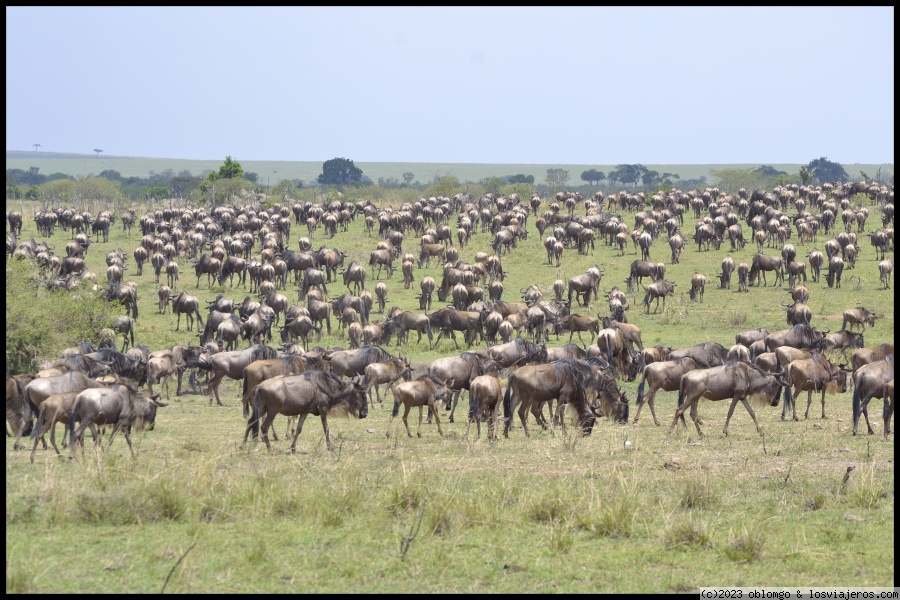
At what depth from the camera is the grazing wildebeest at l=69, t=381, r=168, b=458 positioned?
503 inches

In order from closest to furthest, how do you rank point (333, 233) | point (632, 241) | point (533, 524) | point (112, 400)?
1. point (533, 524)
2. point (112, 400)
3. point (632, 241)
4. point (333, 233)

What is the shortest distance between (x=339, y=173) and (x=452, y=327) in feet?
395

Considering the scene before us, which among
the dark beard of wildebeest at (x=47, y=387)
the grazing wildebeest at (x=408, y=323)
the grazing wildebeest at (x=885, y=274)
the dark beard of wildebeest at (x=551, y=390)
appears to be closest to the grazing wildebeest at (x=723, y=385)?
the dark beard of wildebeest at (x=551, y=390)

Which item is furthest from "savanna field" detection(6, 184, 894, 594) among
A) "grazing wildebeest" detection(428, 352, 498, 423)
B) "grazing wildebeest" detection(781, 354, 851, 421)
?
"grazing wildebeest" detection(781, 354, 851, 421)

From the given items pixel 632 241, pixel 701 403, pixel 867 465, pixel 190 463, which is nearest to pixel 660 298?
pixel 632 241

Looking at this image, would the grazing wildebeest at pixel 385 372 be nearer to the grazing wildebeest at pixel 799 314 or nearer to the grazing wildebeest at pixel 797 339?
the grazing wildebeest at pixel 797 339

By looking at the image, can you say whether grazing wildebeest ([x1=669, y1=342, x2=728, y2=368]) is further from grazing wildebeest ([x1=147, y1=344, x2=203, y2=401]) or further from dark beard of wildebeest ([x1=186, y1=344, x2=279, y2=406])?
grazing wildebeest ([x1=147, y1=344, x2=203, y2=401])

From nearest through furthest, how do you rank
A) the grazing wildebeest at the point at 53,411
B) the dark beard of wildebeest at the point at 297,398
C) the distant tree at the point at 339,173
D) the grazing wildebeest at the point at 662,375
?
the grazing wildebeest at the point at 53,411 < the dark beard of wildebeest at the point at 297,398 < the grazing wildebeest at the point at 662,375 < the distant tree at the point at 339,173

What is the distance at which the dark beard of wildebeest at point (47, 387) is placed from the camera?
46.6 feet

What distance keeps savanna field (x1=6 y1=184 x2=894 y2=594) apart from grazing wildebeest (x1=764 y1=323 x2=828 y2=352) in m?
7.21

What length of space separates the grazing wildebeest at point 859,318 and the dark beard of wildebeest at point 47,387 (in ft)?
73.6

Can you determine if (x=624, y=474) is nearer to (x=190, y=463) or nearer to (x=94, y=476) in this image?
(x=190, y=463)

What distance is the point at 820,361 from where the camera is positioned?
750 inches

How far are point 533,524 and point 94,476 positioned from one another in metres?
4.47
